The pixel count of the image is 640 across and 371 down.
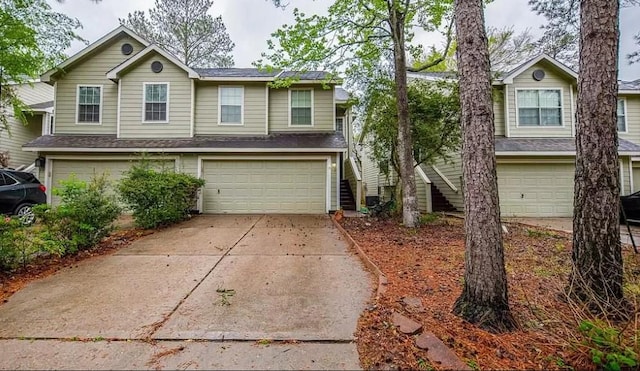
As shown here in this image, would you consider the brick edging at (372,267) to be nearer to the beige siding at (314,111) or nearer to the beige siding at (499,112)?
the beige siding at (314,111)

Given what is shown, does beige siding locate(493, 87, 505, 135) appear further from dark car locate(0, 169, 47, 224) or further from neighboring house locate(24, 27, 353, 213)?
dark car locate(0, 169, 47, 224)

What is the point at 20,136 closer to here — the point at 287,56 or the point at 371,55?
the point at 287,56

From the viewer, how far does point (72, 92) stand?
38.6 feet

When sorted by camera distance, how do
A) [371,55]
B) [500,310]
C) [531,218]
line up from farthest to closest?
[531,218] → [371,55] → [500,310]

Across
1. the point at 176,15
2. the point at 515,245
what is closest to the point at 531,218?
the point at 515,245

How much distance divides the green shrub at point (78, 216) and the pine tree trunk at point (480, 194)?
614 cm

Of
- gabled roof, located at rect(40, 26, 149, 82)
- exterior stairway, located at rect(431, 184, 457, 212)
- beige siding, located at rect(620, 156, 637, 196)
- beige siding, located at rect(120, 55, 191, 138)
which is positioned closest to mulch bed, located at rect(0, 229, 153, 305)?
beige siding, located at rect(120, 55, 191, 138)

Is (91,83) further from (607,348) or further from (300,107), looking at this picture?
(607,348)

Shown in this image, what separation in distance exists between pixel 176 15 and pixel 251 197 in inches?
580

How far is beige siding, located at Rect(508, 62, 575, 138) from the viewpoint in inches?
480

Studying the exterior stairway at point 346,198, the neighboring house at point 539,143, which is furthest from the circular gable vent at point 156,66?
the neighboring house at point 539,143

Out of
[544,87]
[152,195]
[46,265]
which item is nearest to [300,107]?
[152,195]

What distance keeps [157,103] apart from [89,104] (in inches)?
107

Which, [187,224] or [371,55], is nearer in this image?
[187,224]
